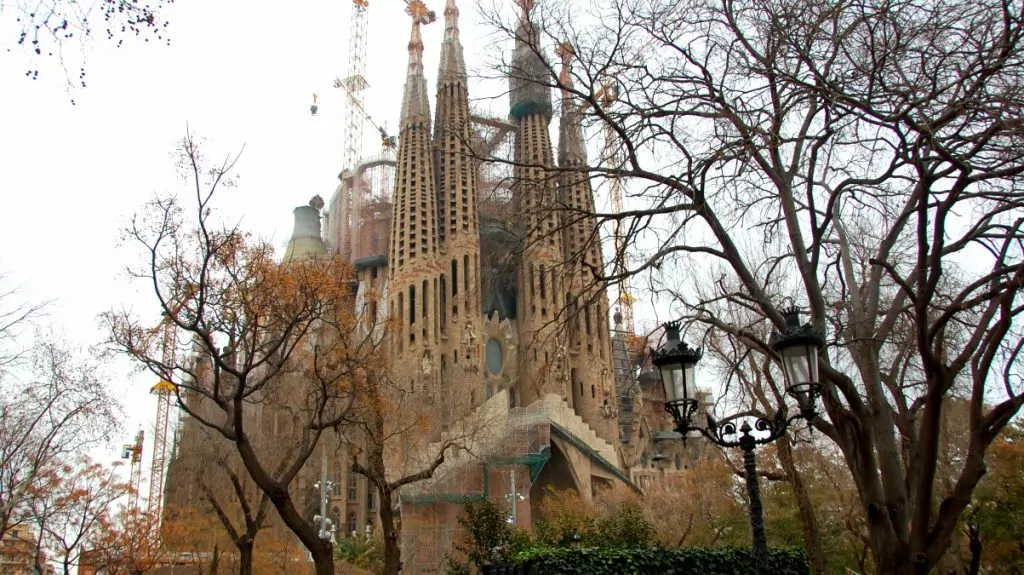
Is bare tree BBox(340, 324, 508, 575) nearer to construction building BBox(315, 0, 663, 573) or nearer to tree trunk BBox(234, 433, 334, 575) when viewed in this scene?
construction building BBox(315, 0, 663, 573)

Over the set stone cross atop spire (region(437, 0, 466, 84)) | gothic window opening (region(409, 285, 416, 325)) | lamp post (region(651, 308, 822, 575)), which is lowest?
lamp post (region(651, 308, 822, 575))

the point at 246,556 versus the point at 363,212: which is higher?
the point at 363,212

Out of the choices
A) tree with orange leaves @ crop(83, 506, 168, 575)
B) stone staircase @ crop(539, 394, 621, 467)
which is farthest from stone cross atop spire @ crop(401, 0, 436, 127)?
tree with orange leaves @ crop(83, 506, 168, 575)

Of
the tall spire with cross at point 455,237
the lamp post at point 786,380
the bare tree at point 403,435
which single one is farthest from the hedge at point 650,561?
the tall spire with cross at point 455,237

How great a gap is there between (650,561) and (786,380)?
22.1 feet

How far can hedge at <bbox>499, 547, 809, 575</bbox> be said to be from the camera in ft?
40.6

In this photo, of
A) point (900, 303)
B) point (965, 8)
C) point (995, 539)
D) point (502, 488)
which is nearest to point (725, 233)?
point (900, 303)

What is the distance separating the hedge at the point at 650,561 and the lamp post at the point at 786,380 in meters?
5.14

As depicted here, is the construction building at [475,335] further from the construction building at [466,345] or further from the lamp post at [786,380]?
the lamp post at [786,380]

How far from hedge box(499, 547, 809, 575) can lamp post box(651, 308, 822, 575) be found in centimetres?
514

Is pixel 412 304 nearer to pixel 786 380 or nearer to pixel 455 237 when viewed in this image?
pixel 455 237

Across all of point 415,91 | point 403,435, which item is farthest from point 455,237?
point 403,435

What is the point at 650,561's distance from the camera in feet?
43.1

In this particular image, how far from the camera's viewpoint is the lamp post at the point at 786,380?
23.4 ft
